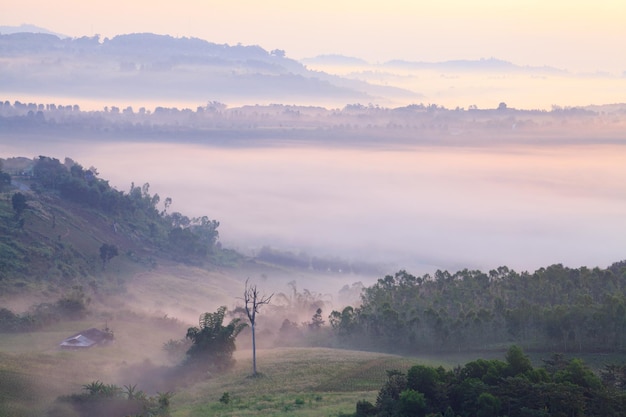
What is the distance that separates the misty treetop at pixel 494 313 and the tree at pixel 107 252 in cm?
4290

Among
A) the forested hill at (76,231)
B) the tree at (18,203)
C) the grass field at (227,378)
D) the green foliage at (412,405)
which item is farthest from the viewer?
the tree at (18,203)

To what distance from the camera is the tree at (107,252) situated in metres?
111

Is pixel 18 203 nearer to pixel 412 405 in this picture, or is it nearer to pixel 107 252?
pixel 107 252

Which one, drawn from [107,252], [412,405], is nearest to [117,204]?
[107,252]

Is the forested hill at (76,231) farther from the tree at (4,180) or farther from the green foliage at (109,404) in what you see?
the green foliage at (109,404)

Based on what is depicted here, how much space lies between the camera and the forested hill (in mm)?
99000

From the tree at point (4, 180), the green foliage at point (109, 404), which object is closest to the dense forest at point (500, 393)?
the green foliage at point (109, 404)

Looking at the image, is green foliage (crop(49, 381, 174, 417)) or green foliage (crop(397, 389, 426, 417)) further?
green foliage (crop(49, 381, 174, 417))

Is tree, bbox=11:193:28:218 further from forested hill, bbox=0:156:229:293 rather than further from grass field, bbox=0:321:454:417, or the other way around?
grass field, bbox=0:321:454:417

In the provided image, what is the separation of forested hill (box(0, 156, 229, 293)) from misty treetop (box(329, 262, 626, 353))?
128 ft

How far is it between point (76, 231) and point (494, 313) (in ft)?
227

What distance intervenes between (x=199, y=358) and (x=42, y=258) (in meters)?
49.1

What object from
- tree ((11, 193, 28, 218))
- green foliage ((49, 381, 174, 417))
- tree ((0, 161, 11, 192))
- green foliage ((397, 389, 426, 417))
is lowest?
green foliage ((49, 381, 174, 417))

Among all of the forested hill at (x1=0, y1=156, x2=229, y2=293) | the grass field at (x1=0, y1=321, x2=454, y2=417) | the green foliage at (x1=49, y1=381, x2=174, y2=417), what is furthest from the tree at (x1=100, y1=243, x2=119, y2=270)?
the green foliage at (x1=49, y1=381, x2=174, y2=417)
